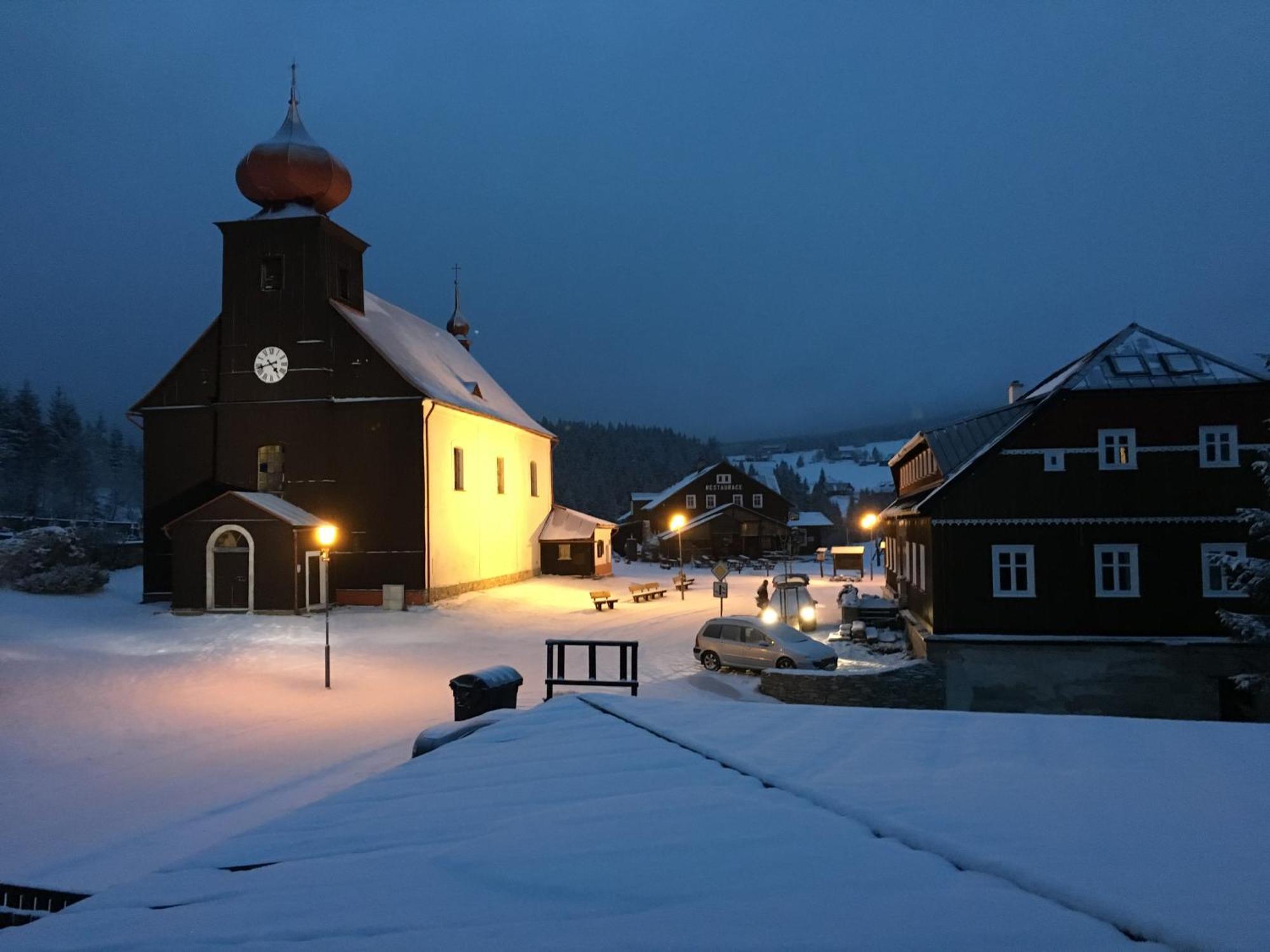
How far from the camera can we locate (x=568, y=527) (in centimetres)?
4531

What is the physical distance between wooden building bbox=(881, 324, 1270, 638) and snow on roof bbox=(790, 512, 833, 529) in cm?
5031

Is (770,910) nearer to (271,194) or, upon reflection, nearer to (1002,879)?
(1002,879)

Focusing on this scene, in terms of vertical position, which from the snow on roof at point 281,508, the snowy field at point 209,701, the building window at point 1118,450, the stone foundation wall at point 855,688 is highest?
the building window at point 1118,450

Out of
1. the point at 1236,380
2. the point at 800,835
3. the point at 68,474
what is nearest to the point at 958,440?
the point at 1236,380

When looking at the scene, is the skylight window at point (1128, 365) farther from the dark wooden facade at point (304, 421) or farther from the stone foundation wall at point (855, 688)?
the dark wooden facade at point (304, 421)

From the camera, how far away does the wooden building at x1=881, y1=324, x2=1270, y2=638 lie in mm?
20859

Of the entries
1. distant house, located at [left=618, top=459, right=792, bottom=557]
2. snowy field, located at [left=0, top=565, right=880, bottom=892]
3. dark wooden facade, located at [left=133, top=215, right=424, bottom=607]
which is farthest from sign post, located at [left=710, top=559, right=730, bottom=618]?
distant house, located at [left=618, top=459, right=792, bottom=557]

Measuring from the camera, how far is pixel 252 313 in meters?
31.9

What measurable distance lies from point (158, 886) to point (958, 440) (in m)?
23.1

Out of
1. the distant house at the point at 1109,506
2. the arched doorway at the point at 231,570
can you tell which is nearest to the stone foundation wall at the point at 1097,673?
the distant house at the point at 1109,506

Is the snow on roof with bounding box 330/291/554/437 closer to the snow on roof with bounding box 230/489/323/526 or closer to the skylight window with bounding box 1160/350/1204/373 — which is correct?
the snow on roof with bounding box 230/489/323/526

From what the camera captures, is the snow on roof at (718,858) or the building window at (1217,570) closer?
the snow on roof at (718,858)

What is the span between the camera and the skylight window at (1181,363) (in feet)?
69.8

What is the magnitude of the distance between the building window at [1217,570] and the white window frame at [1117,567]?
1.51 meters
